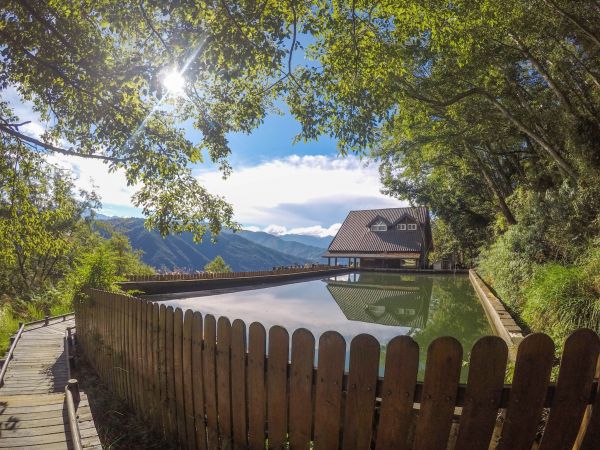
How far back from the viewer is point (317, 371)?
230cm

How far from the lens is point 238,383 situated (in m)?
2.73

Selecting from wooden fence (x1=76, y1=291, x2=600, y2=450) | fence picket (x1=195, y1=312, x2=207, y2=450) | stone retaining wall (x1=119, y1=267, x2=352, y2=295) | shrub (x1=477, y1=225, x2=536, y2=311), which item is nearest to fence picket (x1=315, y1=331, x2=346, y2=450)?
wooden fence (x1=76, y1=291, x2=600, y2=450)

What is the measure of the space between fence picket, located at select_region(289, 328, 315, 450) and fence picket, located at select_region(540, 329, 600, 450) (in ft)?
4.45

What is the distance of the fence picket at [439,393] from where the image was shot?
1.91 m

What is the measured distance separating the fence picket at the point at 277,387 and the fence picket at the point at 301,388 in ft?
0.22

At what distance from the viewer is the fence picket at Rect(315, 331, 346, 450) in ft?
7.22

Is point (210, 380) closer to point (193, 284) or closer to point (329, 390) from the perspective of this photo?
point (329, 390)

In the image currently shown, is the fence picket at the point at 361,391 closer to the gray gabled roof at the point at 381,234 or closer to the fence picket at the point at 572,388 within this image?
the fence picket at the point at 572,388

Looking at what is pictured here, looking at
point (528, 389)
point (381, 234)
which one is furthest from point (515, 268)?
point (381, 234)

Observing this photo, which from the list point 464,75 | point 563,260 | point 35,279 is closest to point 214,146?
point 464,75

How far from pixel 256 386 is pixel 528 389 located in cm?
177

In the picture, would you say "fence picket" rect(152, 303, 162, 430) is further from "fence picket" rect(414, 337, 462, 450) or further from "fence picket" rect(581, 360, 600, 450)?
"fence picket" rect(581, 360, 600, 450)

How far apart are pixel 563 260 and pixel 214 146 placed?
969 cm

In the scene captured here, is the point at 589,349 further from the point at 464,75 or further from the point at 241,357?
the point at 464,75
